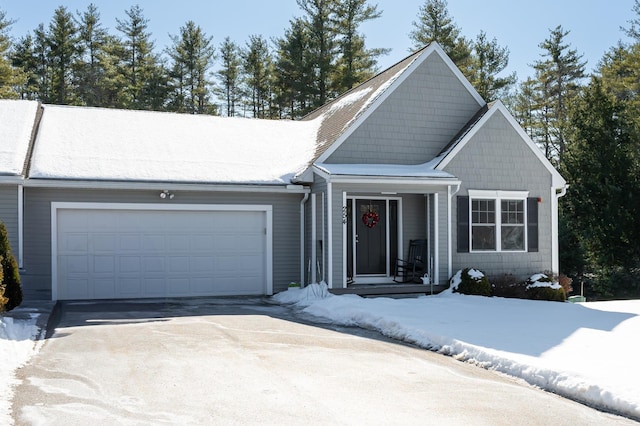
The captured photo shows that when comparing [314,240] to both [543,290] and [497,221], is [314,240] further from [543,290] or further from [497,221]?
[543,290]

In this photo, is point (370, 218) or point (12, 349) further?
point (370, 218)

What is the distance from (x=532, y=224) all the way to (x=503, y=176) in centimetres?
142

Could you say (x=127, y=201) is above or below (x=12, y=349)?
above

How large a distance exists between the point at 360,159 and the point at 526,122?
94.4ft

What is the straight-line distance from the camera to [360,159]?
48.3 ft

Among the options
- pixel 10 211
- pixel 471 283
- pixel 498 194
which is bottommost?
pixel 471 283

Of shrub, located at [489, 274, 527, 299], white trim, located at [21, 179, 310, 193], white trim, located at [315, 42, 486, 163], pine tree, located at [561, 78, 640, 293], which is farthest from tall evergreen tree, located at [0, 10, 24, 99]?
pine tree, located at [561, 78, 640, 293]

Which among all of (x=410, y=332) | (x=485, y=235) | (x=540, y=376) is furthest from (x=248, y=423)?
(x=485, y=235)

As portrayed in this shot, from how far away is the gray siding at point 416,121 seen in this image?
1480 centimetres

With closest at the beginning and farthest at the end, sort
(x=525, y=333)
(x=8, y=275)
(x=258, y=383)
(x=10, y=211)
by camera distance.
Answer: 1. (x=258, y=383)
2. (x=525, y=333)
3. (x=8, y=275)
4. (x=10, y=211)

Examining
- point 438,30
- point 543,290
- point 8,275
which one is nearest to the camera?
point 8,275

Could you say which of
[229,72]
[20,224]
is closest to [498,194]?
[20,224]

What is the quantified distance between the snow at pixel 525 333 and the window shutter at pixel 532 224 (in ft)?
9.51

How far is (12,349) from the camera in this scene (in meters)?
7.65
